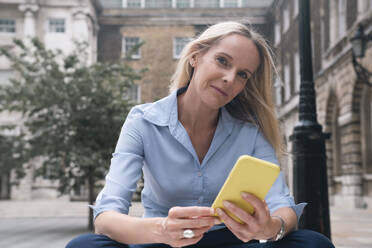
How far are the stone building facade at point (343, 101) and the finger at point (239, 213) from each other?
32.4ft

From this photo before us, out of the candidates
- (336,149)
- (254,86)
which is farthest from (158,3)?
(254,86)

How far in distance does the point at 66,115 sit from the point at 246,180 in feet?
29.8

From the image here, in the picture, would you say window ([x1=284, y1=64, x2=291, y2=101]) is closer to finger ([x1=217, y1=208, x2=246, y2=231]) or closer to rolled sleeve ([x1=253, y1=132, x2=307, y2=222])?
rolled sleeve ([x1=253, y1=132, x2=307, y2=222])

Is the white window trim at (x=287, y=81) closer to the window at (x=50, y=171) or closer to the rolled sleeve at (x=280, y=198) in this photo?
the window at (x=50, y=171)

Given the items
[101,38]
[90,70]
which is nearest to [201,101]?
[90,70]

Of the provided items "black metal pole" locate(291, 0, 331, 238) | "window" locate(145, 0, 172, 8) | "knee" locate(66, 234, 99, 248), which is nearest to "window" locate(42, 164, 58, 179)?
"black metal pole" locate(291, 0, 331, 238)

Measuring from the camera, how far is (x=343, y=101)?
1612 centimetres

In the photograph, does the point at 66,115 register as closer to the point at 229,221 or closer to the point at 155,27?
the point at 229,221

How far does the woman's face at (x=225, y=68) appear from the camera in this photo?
2051 millimetres

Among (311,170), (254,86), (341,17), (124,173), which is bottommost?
(311,170)

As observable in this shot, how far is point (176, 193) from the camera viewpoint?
2.17m

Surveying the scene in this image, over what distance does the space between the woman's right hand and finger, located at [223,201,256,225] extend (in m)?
0.06

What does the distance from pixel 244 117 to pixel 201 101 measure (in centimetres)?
24

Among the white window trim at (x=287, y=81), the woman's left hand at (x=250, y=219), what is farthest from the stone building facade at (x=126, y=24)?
the woman's left hand at (x=250, y=219)
